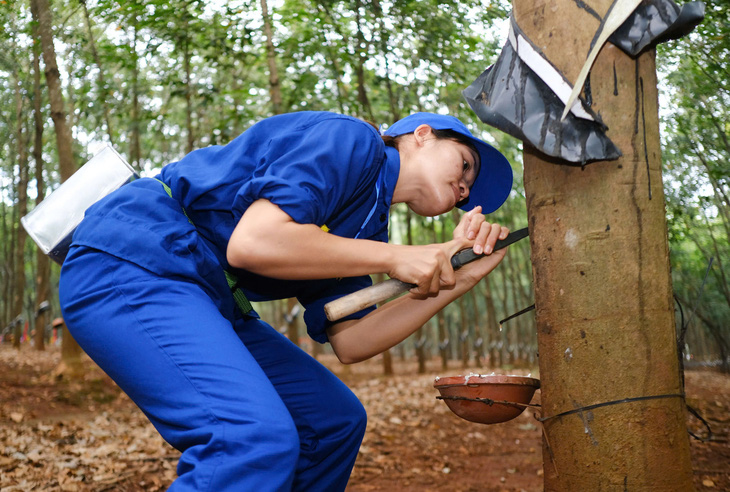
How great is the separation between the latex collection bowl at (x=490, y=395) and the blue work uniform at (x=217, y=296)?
40cm

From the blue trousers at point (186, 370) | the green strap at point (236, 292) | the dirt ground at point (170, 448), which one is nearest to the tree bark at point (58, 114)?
the dirt ground at point (170, 448)

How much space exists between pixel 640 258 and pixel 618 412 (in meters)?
0.48

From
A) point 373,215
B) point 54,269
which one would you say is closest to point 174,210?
point 373,215

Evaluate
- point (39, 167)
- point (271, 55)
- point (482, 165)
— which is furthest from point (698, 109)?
point (39, 167)

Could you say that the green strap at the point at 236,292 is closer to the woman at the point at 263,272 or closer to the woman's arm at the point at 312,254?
the woman at the point at 263,272

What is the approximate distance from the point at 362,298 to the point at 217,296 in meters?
0.47

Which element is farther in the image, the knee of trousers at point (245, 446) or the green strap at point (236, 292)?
the green strap at point (236, 292)

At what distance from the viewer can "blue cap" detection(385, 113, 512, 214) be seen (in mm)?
2217

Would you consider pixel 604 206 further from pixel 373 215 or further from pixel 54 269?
pixel 54 269

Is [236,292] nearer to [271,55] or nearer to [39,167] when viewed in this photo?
[271,55]

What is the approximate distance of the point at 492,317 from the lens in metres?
20.8

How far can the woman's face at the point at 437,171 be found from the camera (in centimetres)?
219

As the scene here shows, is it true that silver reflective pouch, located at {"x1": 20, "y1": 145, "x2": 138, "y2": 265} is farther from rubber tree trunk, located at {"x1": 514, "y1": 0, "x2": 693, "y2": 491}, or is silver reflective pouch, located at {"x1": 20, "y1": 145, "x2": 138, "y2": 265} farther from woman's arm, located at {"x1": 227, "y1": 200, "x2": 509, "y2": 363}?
rubber tree trunk, located at {"x1": 514, "y1": 0, "x2": 693, "y2": 491}

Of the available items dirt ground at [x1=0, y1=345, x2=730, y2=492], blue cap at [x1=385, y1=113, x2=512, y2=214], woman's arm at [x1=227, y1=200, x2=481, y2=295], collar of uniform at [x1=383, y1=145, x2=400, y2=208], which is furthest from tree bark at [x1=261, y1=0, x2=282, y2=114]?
woman's arm at [x1=227, y1=200, x2=481, y2=295]
